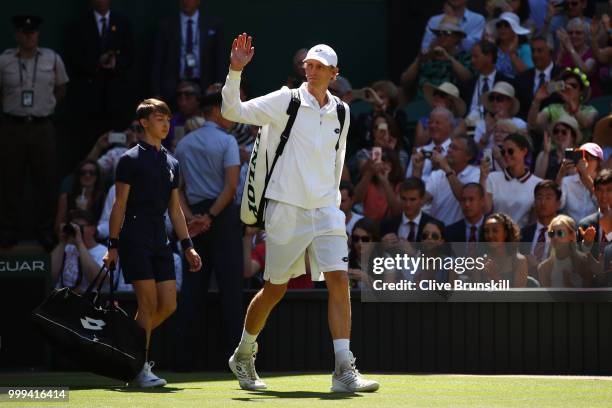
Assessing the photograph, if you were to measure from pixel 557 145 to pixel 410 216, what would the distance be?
1.74 m

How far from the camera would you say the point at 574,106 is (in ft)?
45.3

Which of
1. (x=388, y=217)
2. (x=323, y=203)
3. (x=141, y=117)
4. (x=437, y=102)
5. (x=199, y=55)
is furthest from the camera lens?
(x=199, y=55)

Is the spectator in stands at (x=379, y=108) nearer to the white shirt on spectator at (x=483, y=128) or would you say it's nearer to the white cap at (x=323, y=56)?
the white shirt on spectator at (x=483, y=128)

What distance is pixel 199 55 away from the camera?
51.5 feet

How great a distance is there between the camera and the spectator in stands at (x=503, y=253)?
1140cm

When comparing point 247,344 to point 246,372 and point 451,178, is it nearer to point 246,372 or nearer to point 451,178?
point 246,372

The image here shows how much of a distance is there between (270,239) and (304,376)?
2.01 metres

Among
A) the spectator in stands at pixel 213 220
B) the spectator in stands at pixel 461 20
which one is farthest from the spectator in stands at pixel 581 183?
the spectator in stands at pixel 461 20

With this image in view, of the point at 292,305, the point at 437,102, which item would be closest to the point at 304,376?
the point at 292,305

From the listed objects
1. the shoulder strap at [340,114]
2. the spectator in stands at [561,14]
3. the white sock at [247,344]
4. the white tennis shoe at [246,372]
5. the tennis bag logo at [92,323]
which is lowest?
the white tennis shoe at [246,372]

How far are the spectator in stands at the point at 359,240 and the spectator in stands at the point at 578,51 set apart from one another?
11.8ft

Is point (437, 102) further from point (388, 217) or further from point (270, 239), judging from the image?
point (270, 239)

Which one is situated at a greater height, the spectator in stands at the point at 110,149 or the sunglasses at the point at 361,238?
the spectator in stands at the point at 110,149

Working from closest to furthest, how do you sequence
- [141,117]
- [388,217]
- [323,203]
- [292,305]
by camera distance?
[323,203]
[141,117]
[292,305]
[388,217]
